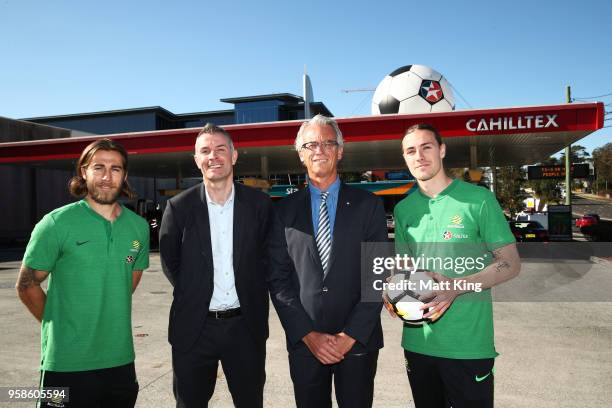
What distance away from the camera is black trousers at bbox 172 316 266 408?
9.28 ft

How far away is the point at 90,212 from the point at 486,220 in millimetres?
2424

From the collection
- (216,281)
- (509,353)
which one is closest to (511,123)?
(509,353)

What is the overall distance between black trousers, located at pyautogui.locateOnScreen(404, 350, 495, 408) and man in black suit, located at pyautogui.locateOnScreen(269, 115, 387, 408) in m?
0.29

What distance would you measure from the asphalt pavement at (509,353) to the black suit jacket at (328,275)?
171 cm

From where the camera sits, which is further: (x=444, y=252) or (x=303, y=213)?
(x=303, y=213)

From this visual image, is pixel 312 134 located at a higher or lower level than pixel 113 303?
higher

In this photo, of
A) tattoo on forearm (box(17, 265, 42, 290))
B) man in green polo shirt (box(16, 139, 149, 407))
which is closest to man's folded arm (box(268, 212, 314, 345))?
man in green polo shirt (box(16, 139, 149, 407))

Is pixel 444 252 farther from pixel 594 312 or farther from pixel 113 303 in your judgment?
pixel 594 312

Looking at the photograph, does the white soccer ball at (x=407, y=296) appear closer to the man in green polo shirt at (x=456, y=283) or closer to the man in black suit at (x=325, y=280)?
the man in green polo shirt at (x=456, y=283)

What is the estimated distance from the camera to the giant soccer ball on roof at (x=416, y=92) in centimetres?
1402

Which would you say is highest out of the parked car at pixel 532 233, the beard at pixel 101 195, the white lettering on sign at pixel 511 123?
the white lettering on sign at pixel 511 123

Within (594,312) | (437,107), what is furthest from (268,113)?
(594,312)

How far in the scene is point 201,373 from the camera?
2.84 meters

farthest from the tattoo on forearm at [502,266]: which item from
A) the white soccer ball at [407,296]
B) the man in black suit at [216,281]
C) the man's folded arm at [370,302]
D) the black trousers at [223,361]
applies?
the black trousers at [223,361]
